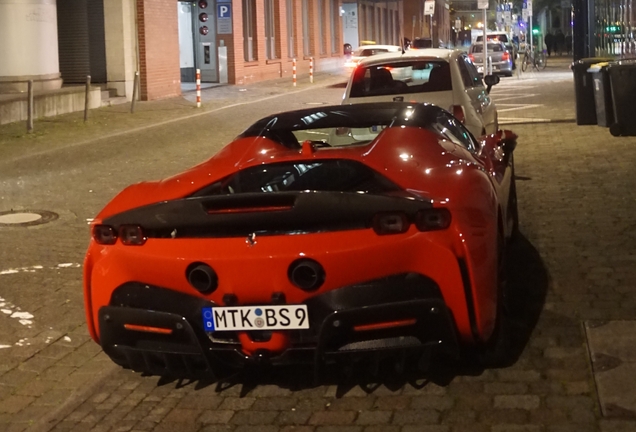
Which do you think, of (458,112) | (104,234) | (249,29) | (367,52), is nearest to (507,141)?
(458,112)

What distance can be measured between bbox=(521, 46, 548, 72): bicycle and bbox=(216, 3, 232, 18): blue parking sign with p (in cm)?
1340

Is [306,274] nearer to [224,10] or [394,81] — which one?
[394,81]

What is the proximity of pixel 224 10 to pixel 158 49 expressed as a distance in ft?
23.3

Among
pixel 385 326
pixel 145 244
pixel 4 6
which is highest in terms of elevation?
pixel 4 6

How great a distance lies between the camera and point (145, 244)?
4.87 m

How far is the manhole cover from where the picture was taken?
10.1 metres

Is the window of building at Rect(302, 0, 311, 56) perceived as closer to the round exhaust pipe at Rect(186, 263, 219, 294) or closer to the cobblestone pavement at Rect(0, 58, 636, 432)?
the cobblestone pavement at Rect(0, 58, 636, 432)

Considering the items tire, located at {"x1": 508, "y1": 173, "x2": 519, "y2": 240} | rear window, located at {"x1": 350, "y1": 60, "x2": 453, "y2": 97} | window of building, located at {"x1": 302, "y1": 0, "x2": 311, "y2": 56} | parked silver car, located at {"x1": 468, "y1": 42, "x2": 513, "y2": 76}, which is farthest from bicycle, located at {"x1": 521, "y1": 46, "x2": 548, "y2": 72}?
tire, located at {"x1": 508, "y1": 173, "x2": 519, "y2": 240}

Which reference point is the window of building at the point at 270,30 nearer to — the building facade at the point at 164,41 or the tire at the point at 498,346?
the building facade at the point at 164,41

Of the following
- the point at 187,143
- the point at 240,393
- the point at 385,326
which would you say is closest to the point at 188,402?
the point at 240,393

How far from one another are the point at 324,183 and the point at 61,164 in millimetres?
10095

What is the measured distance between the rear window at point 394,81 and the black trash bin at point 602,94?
205 inches

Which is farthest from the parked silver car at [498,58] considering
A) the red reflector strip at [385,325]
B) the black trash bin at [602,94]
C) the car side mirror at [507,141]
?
the red reflector strip at [385,325]

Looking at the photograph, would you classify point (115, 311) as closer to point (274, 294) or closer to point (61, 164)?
point (274, 294)
